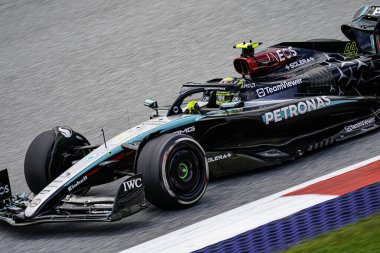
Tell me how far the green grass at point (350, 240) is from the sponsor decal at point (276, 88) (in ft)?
10.0

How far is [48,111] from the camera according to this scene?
1252 cm

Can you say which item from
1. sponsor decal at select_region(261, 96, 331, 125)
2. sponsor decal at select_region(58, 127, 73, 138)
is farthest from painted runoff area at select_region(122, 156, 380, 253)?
sponsor decal at select_region(58, 127, 73, 138)

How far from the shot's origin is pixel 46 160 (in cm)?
825

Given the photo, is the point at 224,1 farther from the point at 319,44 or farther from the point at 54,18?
the point at 319,44

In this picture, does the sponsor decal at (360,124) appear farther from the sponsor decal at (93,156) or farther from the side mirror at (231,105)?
the sponsor decal at (93,156)

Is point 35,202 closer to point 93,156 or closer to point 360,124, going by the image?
point 93,156

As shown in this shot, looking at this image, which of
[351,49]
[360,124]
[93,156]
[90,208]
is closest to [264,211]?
[90,208]

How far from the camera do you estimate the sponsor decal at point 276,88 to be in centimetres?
889

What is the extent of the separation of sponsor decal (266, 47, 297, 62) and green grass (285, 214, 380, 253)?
3950mm

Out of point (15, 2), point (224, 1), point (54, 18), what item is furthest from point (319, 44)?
point (15, 2)

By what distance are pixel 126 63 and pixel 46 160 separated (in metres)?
6.11

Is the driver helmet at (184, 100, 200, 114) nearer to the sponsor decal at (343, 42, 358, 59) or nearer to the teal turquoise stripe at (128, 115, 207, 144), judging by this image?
the teal turquoise stripe at (128, 115, 207, 144)

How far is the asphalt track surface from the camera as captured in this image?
8227 millimetres

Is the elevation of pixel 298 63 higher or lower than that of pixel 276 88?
higher
